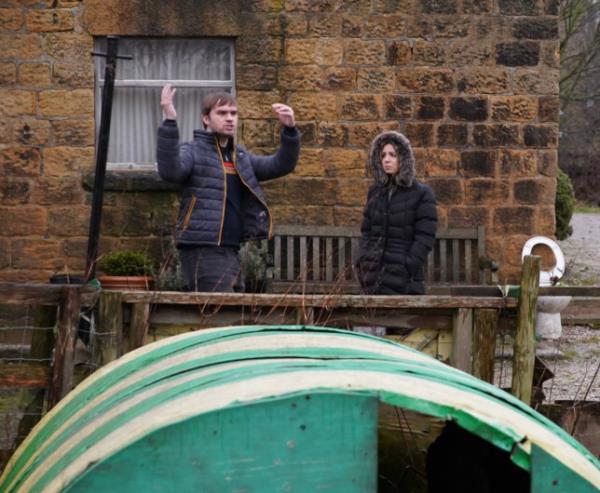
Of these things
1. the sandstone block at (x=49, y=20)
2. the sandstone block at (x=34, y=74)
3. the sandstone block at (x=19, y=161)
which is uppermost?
the sandstone block at (x=49, y=20)

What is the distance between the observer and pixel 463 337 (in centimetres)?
574

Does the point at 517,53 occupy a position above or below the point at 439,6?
below

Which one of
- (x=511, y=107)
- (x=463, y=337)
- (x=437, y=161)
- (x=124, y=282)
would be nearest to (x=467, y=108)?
(x=511, y=107)

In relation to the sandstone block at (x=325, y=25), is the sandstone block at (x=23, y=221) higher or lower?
lower

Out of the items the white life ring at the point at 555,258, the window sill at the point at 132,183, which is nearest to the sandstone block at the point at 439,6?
the white life ring at the point at 555,258

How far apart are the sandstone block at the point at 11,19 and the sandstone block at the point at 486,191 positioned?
402cm

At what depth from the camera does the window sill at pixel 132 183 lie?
33.8 feet

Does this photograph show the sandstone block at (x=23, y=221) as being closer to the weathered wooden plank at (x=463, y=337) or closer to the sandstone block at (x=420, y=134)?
the sandstone block at (x=420, y=134)

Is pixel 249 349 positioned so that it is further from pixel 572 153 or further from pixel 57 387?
pixel 572 153

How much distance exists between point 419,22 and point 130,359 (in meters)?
6.75

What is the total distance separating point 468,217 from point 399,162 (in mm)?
3028

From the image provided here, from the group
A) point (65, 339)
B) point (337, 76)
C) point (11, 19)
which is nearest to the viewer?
point (65, 339)

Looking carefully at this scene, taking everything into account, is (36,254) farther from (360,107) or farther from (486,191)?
(486,191)

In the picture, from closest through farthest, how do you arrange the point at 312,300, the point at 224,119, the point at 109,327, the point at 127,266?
the point at 109,327 → the point at 312,300 → the point at 224,119 → the point at 127,266
